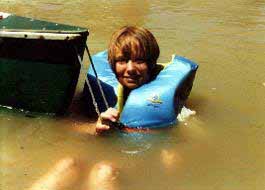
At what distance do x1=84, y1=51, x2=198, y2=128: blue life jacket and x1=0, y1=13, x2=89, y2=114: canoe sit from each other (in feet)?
0.91

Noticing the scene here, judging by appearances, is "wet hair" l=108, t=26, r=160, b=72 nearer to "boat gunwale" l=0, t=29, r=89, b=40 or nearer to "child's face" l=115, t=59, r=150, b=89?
"child's face" l=115, t=59, r=150, b=89

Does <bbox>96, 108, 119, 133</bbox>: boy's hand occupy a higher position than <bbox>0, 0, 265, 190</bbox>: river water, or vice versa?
<bbox>96, 108, 119, 133</bbox>: boy's hand

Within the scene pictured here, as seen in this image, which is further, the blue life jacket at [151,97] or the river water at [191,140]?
the blue life jacket at [151,97]

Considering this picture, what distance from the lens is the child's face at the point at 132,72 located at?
3.54 meters

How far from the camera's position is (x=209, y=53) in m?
5.76

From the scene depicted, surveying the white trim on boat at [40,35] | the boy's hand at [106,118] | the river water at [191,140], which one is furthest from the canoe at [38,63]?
the boy's hand at [106,118]

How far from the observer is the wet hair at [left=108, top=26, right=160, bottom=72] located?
11.5ft

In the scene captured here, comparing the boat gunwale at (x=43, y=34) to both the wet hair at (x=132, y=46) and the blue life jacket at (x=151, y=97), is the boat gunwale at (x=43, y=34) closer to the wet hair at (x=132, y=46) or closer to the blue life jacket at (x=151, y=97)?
the wet hair at (x=132, y=46)

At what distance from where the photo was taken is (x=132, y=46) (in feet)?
11.5

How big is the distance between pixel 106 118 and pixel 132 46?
0.55 metres

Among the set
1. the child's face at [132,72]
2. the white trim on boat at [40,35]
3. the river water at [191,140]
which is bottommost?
Result: the river water at [191,140]

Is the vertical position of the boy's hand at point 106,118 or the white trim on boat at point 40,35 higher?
the white trim on boat at point 40,35

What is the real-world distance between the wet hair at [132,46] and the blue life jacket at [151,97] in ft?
0.77

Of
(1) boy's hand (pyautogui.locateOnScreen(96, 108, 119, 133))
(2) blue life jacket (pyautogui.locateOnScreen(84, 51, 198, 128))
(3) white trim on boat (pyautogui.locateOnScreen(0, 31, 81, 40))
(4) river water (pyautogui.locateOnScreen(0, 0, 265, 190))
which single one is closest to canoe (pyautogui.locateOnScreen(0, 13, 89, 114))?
(3) white trim on boat (pyautogui.locateOnScreen(0, 31, 81, 40))
